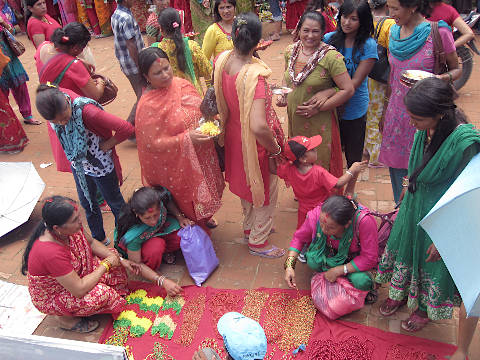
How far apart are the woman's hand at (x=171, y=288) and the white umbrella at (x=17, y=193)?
5.36ft

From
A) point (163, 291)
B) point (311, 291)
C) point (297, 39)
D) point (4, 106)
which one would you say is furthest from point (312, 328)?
point (4, 106)

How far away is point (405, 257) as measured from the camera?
2654 mm

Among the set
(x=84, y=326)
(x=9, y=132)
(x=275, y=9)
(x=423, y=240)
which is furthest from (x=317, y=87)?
(x=275, y=9)

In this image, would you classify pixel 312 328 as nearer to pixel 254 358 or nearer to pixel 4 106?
pixel 254 358

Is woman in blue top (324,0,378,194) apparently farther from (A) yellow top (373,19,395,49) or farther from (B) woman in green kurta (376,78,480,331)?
(B) woman in green kurta (376,78,480,331)

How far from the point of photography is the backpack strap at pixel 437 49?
304 cm

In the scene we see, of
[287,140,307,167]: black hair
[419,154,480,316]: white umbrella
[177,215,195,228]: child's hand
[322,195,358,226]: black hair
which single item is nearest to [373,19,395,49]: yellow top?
[287,140,307,167]: black hair

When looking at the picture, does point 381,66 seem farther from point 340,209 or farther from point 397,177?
point 340,209

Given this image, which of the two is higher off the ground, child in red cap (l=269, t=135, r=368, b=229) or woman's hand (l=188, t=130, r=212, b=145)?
woman's hand (l=188, t=130, r=212, b=145)

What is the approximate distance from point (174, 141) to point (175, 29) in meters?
1.35

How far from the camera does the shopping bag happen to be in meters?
2.85

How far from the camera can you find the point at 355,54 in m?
3.44

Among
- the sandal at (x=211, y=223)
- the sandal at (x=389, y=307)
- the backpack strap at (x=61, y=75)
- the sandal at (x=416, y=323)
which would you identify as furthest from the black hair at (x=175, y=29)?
the sandal at (x=416, y=323)

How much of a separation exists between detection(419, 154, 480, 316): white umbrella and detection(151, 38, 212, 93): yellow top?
9.17 feet
